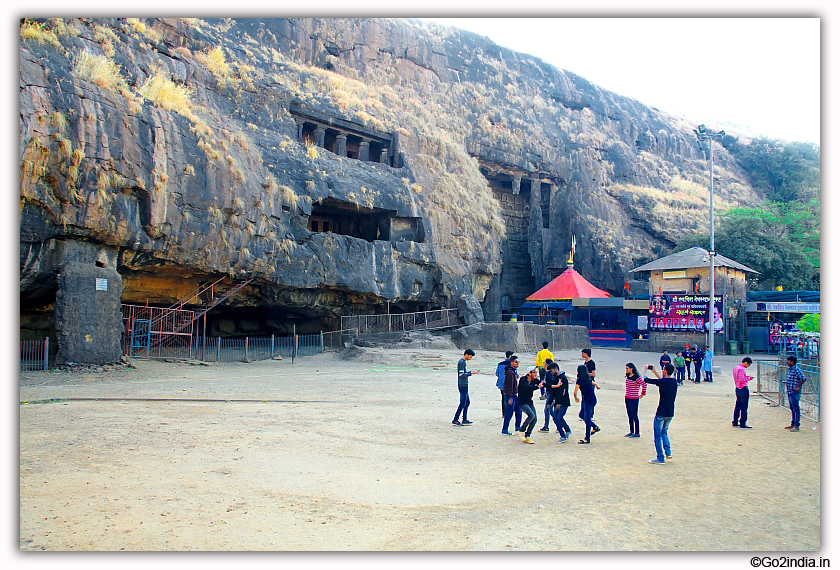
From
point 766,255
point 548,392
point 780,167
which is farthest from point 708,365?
point 780,167

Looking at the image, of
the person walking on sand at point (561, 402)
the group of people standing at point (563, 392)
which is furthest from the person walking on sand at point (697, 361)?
the person walking on sand at point (561, 402)

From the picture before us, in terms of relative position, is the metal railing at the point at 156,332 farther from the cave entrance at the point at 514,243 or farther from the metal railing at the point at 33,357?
the cave entrance at the point at 514,243

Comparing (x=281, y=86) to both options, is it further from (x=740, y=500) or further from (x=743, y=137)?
(x=743, y=137)

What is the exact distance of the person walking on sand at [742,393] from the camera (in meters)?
11.5

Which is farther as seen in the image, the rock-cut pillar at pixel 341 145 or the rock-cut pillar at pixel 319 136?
the rock-cut pillar at pixel 341 145

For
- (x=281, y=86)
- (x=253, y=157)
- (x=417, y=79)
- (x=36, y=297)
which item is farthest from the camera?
(x=417, y=79)

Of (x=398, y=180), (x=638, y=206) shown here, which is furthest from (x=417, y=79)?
(x=638, y=206)

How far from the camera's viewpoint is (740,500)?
7004mm

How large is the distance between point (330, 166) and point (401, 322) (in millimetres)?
8963

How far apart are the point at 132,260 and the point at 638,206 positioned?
40.1m

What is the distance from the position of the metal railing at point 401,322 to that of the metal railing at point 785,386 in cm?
1792

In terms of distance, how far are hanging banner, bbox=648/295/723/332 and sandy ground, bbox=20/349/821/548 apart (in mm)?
19743

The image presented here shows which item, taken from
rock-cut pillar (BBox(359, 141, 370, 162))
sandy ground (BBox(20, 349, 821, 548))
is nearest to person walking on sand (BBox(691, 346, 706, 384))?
sandy ground (BBox(20, 349, 821, 548))

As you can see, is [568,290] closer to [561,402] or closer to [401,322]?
[401,322]
